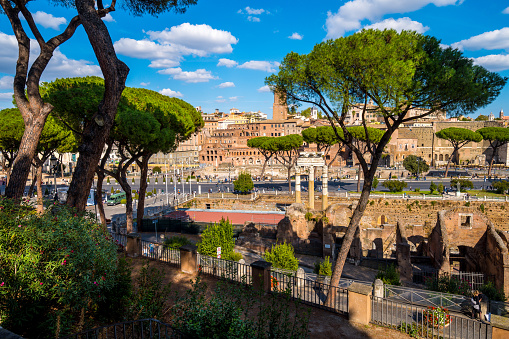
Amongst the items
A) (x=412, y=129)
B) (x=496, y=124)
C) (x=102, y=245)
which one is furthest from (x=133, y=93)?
(x=496, y=124)

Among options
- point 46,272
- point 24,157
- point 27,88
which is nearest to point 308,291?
point 46,272

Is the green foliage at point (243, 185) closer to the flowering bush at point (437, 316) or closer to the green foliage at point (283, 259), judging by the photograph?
the green foliage at point (283, 259)

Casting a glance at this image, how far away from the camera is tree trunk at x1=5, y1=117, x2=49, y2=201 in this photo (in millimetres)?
7211

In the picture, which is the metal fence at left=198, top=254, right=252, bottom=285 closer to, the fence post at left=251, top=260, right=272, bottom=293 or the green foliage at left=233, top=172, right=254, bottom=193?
the fence post at left=251, top=260, right=272, bottom=293

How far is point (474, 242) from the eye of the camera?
17000 millimetres

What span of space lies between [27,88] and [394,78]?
9.15 meters

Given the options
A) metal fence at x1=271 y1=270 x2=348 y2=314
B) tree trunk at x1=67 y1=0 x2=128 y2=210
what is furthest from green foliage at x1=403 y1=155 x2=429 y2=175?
tree trunk at x1=67 y1=0 x2=128 y2=210

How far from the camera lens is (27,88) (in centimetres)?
759

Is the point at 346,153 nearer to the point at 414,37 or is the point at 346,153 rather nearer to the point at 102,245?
the point at 414,37

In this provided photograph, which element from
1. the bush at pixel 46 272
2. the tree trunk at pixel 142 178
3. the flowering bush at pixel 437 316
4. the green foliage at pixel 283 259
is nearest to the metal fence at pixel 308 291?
the green foliage at pixel 283 259

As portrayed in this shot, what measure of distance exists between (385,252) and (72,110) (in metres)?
18.7

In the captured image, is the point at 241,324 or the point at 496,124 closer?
the point at 241,324

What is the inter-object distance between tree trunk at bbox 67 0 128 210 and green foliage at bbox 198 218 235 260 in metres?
5.29

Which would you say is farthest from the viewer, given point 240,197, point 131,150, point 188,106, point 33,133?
point 240,197
